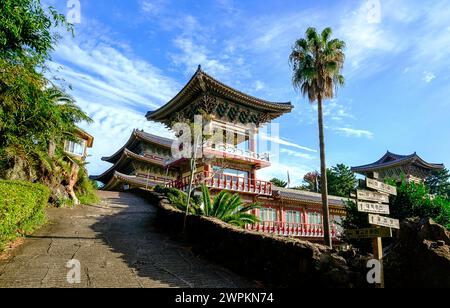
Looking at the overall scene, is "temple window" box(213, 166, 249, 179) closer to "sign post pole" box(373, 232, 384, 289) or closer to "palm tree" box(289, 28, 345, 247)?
"palm tree" box(289, 28, 345, 247)

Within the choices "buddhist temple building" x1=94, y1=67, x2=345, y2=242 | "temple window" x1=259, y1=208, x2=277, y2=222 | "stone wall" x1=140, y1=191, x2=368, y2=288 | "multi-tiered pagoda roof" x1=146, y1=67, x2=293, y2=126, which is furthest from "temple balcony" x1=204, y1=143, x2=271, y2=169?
"stone wall" x1=140, y1=191, x2=368, y2=288

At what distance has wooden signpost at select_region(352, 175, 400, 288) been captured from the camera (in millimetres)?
7166

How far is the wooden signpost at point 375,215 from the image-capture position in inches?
282

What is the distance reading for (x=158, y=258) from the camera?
10359mm

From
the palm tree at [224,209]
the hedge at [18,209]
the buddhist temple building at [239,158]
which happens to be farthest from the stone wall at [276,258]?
the buddhist temple building at [239,158]

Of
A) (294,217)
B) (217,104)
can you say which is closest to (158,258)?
(217,104)

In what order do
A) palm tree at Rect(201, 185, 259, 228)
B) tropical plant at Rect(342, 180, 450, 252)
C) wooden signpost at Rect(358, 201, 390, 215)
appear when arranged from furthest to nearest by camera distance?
tropical plant at Rect(342, 180, 450, 252) → palm tree at Rect(201, 185, 259, 228) → wooden signpost at Rect(358, 201, 390, 215)

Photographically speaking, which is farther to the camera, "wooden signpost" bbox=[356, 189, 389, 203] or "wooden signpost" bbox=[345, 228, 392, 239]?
"wooden signpost" bbox=[356, 189, 389, 203]

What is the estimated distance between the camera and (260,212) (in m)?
28.3

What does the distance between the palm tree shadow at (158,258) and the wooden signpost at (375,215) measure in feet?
11.1

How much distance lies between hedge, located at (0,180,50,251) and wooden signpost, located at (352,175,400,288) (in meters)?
8.86

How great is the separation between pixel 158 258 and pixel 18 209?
442 centimetres

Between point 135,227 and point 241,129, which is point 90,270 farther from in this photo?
point 241,129

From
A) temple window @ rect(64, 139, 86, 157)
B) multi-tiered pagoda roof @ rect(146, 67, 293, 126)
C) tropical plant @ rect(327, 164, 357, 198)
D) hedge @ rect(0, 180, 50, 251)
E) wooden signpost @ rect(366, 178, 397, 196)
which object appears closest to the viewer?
wooden signpost @ rect(366, 178, 397, 196)
